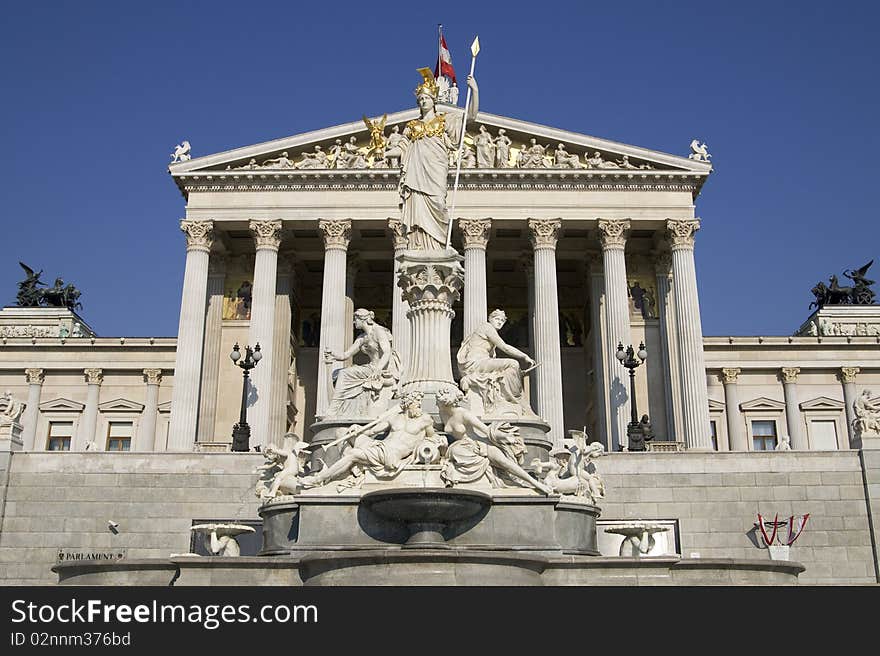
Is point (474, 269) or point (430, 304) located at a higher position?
point (474, 269)

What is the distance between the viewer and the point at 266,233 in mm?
45375

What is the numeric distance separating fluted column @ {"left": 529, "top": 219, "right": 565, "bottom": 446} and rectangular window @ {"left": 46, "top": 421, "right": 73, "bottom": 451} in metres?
31.6

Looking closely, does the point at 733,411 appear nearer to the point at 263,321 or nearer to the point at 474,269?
the point at 474,269

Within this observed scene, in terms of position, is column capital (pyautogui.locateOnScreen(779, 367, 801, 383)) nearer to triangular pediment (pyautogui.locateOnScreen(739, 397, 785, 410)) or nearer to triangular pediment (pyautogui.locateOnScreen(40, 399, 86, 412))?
triangular pediment (pyautogui.locateOnScreen(739, 397, 785, 410))

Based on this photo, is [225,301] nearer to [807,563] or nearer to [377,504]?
[807,563]

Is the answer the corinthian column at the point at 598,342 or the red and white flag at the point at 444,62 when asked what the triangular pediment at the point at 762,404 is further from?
the red and white flag at the point at 444,62

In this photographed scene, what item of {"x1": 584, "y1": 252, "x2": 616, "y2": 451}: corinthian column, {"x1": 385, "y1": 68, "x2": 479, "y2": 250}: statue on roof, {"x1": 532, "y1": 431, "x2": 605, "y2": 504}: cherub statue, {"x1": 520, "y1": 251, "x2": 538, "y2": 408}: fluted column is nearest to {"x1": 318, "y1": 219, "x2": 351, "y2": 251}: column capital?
{"x1": 520, "y1": 251, "x2": 538, "y2": 408}: fluted column

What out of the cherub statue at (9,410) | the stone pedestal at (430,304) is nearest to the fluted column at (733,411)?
the cherub statue at (9,410)

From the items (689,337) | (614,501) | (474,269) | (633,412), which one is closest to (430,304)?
(614,501)

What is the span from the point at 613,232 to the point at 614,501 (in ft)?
70.3

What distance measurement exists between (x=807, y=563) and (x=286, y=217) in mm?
29610

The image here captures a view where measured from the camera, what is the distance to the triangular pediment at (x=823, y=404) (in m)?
57.8
